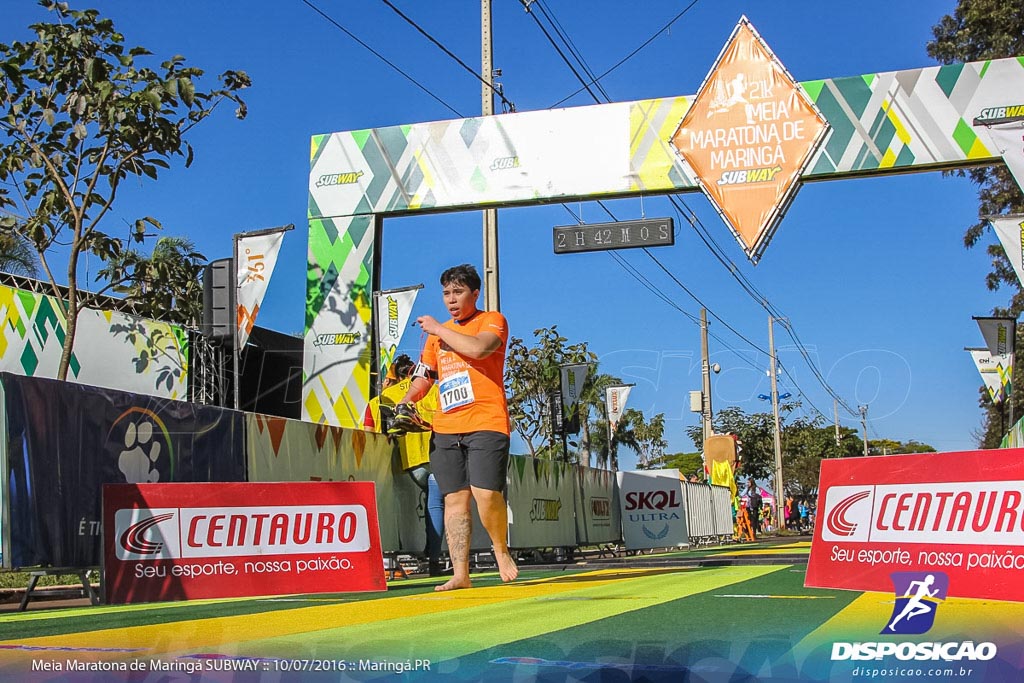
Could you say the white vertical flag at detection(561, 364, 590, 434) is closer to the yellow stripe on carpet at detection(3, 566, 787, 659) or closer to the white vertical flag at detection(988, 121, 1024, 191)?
the white vertical flag at detection(988, 121, 1024, 191)

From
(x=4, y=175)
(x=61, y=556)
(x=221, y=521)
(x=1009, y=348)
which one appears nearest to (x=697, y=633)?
(x=221, y=521)

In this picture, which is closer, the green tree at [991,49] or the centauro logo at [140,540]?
the centauro logo at [140,540]

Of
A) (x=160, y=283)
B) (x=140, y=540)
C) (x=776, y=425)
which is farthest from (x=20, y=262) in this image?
(x=776, y=425)

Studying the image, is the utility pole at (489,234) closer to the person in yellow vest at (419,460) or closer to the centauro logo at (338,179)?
the centauro logo at (338,179)

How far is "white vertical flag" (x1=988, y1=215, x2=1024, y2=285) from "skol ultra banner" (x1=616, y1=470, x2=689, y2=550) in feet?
22.5

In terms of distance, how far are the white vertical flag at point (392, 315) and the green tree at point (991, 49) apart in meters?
18.6

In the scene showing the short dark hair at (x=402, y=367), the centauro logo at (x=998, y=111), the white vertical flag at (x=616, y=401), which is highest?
the centauro logo at (x=998, y=111)

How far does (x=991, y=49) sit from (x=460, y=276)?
27.0 meters

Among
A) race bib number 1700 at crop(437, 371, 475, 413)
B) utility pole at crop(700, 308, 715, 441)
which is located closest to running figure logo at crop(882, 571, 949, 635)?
race bib number 1700 at crop(437, 371, 475, 413)

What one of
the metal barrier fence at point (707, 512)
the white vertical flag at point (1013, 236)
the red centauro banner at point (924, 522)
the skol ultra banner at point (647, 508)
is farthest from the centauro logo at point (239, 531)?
the metal barrier fence at point (707, 512)

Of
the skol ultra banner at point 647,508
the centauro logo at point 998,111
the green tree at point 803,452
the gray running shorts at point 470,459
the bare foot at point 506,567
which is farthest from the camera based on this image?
the green tree at point 803,452

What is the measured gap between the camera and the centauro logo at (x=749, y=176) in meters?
13.0

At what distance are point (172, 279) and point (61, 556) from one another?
9.13 m

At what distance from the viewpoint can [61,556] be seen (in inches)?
244
